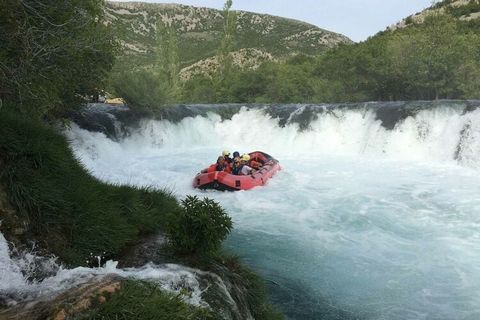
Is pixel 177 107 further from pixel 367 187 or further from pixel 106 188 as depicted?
pixel 106 188

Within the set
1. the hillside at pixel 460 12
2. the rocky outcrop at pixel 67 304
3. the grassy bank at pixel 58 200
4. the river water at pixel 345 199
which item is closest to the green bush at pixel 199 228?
the grassy bank at pixel 58 200

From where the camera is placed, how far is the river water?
25.2 ft

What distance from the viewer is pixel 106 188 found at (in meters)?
6.65

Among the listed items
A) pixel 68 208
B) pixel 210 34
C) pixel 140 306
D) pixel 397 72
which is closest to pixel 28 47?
pixel 68 208

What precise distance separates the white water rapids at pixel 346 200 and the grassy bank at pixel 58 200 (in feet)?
9.63

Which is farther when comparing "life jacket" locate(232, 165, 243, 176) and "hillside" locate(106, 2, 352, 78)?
"hillside" locate(106, 2, 352, 78)

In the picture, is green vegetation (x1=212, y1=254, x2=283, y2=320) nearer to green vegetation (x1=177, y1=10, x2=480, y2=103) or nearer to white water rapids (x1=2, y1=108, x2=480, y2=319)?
white water rapids (x1=2, y1=108, x2=480, y2=319)

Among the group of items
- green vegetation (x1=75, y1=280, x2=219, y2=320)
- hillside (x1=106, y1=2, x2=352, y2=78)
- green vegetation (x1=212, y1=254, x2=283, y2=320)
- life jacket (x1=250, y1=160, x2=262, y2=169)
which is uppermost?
hillside (x1=106, y1=2, x2=352, y2=78)

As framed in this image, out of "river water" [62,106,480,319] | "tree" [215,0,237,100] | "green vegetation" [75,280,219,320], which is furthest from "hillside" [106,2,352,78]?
"green vegetation" [75,280,219,320]

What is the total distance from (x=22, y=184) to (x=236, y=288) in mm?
2761

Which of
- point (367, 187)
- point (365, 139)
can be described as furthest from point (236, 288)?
point (365, 139)

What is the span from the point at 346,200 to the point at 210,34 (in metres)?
117

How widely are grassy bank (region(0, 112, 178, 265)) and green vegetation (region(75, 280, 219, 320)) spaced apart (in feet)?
6.76

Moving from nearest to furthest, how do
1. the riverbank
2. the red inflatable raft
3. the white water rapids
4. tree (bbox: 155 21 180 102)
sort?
1. the riverbank
2. the white water rapids
3. the red inflatable raft
4. tree (bbox: 155 21 180 102)
